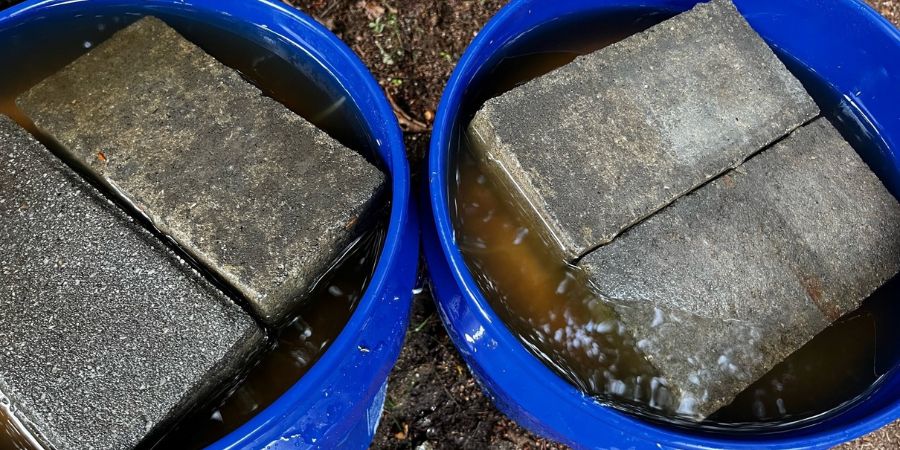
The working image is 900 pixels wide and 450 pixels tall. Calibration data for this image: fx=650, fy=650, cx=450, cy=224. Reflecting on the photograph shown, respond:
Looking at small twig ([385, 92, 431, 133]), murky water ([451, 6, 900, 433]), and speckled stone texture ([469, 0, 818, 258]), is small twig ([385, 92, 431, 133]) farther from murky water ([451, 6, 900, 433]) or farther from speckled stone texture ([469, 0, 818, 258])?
speckled stone texture ([469, 0, 818, 258])

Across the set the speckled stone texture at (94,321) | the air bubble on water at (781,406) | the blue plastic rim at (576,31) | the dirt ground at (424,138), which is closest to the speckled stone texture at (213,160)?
the speckled stone texture at (94,321)

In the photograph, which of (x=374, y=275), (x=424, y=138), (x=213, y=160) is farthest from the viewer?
(x=424, y=138)

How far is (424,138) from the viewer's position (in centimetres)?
189

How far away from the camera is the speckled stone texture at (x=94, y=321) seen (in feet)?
3.60

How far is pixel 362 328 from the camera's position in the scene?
1082mm

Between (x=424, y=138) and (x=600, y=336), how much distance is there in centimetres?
82

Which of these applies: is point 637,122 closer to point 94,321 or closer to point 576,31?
point 576,31

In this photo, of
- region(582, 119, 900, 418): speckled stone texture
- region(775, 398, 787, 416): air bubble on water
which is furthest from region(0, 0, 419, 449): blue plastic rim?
region(775, 398, 787, 416): air bubble on water

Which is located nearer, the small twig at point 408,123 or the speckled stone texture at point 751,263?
the speckled stone texture at point 751,263

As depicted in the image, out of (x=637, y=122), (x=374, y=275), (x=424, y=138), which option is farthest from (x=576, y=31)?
(x=374, y=275)

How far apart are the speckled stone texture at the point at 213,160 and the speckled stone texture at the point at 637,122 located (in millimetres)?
321

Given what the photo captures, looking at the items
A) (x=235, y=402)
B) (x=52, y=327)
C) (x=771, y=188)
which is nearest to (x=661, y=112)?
(x=771, y=188)

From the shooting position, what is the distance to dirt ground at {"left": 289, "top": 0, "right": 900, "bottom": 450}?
1.69 metres

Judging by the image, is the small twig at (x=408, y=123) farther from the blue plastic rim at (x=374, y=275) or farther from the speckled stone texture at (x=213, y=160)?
the speckled stone texture at (x=213, y=160)
